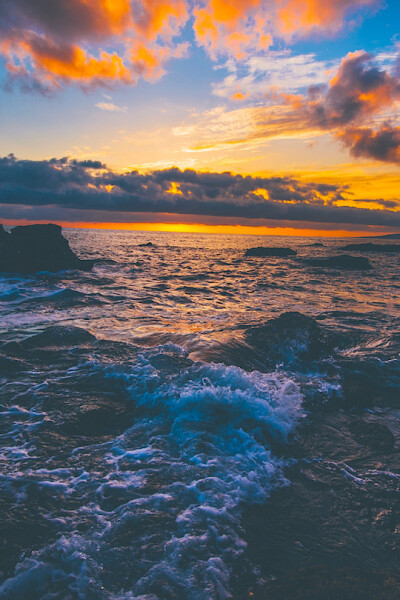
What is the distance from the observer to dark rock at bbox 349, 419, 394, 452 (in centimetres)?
485

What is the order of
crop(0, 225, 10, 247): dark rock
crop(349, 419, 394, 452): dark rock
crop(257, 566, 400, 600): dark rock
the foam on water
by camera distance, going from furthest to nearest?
1. crop(0, 225, 10, 247): dark rock
2. crop(349, 419, 394, 452): dark rock
3. the foam on water
4. crop(257, 566, 400, 600): dark rock

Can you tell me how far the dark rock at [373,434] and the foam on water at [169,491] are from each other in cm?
104

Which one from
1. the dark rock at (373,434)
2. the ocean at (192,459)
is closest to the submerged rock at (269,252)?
the ocean at (192,459)

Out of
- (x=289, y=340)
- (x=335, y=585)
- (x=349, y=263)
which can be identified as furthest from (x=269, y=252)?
(x=335, y=585)

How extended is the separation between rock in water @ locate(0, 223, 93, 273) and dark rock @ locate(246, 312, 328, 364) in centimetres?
2290

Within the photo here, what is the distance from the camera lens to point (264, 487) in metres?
3.88

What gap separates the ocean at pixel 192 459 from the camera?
9.43 feet

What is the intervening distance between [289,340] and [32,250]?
25069 mm

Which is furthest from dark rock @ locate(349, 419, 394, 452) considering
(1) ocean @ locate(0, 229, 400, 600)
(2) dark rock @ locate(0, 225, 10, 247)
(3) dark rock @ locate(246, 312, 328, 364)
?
(2) dark rock @ locate(0, 225, 10, 247)

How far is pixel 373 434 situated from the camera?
16.8ft

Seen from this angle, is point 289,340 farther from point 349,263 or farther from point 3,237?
point 349,263

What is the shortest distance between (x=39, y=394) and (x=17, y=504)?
111 inches

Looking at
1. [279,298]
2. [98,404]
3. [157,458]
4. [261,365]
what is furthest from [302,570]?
[279,298]

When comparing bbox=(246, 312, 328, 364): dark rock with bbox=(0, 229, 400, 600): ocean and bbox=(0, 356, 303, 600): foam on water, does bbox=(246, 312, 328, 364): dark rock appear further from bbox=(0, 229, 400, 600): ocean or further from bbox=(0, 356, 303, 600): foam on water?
bbox=(0, 356, 303, 600): foam on water
